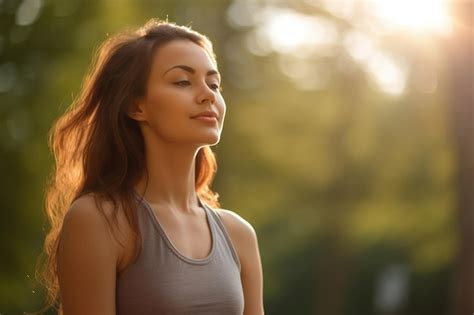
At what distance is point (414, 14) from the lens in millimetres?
11938

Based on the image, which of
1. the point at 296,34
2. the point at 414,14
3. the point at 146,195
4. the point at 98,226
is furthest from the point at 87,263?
the point at 296,34

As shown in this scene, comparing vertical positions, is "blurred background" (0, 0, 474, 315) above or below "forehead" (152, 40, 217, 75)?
below

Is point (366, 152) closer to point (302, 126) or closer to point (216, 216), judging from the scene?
point (302, 126)

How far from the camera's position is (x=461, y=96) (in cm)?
1026

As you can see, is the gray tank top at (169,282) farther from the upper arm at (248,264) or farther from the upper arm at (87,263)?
the upper arm at (248,264)

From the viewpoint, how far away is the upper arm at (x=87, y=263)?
11.1 ft

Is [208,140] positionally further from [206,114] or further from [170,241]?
[170,241]

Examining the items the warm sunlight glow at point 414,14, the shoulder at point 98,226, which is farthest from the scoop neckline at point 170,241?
the warm sunlight glow at point 414,14

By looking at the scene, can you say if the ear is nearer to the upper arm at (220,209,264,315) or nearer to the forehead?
the forehead

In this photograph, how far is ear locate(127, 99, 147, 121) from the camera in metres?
3.73

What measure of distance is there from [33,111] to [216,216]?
42.1 feet

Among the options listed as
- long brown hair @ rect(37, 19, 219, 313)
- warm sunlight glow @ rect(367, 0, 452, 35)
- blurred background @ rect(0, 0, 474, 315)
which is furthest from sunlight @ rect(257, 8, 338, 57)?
long brown hair @ rect(37, 19, 219, 313)

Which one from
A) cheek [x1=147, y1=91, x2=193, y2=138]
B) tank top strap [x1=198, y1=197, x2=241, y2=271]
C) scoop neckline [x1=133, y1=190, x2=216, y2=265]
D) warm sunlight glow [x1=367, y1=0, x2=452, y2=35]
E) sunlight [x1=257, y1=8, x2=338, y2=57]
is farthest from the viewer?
sunlight [x1=257, y1=8, x2=338, y2=57]

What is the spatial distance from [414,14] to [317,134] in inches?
435
